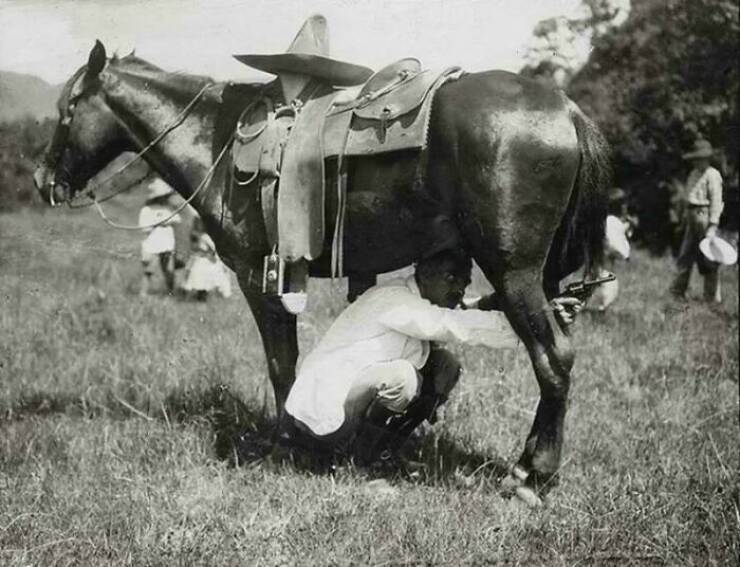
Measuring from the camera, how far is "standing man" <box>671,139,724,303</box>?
8.08m

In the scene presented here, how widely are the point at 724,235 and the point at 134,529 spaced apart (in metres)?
10.4

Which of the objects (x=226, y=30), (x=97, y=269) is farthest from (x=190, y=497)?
(x=97, y=269)

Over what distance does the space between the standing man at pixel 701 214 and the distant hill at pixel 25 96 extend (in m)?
5.81

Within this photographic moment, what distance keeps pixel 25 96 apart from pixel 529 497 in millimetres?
3426

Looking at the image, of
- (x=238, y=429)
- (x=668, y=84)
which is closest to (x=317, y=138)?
(x=238, y=429)

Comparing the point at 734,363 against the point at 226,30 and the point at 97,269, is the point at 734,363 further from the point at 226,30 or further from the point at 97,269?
the point at 97,269

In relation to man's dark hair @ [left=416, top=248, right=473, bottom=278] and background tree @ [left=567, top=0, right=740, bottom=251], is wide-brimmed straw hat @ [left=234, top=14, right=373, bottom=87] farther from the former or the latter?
background tree @ [left=567, top=0, right=740, bottom=251]

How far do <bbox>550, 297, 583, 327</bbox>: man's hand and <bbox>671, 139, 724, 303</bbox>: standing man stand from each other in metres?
4.36

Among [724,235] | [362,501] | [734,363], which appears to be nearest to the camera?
[362,501]

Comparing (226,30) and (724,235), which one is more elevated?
(226,30)

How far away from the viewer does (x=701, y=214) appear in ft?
27.1

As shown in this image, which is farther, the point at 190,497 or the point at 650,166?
the point at 650,166

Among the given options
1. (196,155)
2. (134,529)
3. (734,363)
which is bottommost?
(734,363)

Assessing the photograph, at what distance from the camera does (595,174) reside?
395 centimetres
